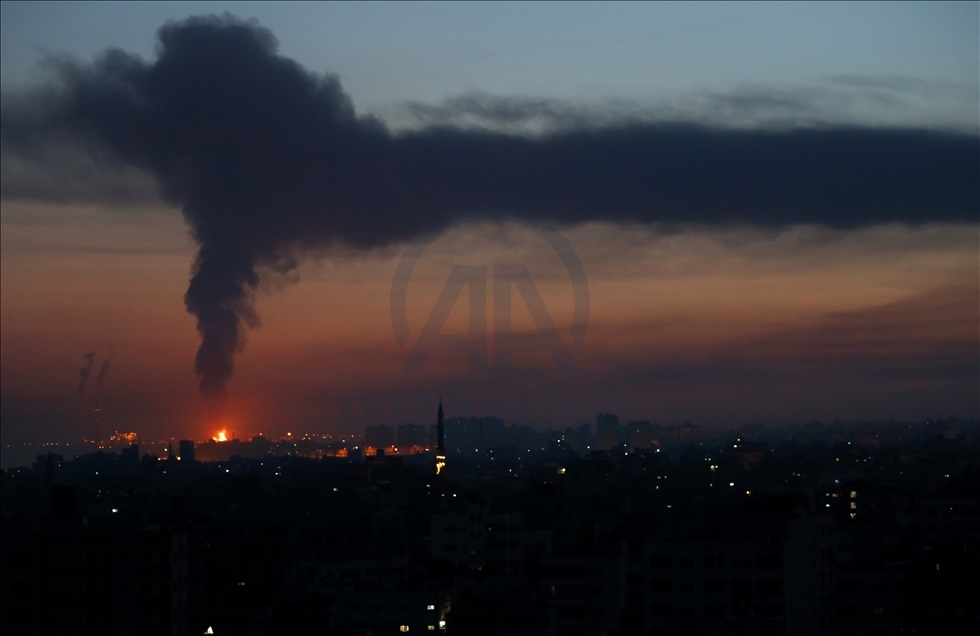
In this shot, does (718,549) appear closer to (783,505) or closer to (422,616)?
(783,505)

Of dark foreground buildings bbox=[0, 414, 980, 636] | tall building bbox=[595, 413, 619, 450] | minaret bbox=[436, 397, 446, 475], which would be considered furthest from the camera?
tall building bbox=[595, 413, 619, 450]

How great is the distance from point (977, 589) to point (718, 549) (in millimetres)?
4643

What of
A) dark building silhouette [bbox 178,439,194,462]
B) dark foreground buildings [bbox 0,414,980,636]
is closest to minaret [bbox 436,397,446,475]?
dark building silhouette [bbox 178,439,194,462]

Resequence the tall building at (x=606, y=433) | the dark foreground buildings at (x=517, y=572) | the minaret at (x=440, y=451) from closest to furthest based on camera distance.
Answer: the dark foreground buildings at (x=517, y=572) → the minaret at (x=440, y=451) → the tall building at (x=606, y=433)

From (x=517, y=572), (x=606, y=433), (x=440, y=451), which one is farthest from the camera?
(x=606, y=433)

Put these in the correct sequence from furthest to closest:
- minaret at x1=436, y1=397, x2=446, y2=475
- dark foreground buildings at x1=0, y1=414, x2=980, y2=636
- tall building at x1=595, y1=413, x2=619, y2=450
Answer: tall building at x1=595, y1=413, x2=619, y2=450 < minaret at x1=436, y1=397, x2=446, y2=475 < dark foreground buildings at x1=0, y1=414, x2=980, y2=636

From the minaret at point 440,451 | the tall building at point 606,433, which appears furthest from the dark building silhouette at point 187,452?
the tall building at point 606,433

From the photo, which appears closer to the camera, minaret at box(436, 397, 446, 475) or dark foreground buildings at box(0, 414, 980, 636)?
dark foreground buildings at box(0, 414, 980, 636)

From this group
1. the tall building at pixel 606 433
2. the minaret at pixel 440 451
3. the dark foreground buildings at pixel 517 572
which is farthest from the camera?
the tall building at pixel 606 433

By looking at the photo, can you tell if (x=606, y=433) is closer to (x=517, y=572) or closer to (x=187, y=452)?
(x=187, y=452)

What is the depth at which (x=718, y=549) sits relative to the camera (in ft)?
74.9

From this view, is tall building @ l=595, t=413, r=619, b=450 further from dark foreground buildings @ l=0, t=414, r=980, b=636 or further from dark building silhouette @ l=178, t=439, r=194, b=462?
dark foreground buildings @ l=0, t=414, r=980, b=636

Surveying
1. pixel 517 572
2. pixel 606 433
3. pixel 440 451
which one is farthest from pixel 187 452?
pixel 517 572

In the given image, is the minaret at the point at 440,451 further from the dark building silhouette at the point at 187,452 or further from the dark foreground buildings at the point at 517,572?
the dark foreground buildings at the point at 517,572
